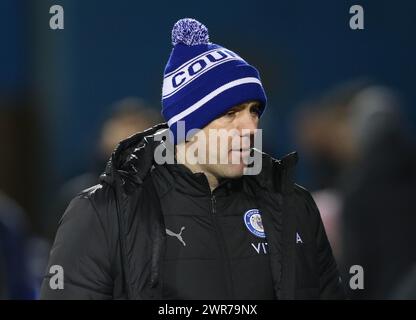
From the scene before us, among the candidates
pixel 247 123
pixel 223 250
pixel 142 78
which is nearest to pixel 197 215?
pixel 223 250

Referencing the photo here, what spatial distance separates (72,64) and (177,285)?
2119 mm

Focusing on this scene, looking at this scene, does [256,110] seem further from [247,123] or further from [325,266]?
[325,266]

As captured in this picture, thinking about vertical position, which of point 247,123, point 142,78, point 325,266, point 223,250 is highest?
point 247,123

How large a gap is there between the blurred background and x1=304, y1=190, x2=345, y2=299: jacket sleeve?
1.02m

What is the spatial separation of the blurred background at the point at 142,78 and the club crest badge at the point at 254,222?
1.17m

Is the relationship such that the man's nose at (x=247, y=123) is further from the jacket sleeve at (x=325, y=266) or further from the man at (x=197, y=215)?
the jacket sleeve at (x=325, y=266)

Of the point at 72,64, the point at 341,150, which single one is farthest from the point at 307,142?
the point at 72,64

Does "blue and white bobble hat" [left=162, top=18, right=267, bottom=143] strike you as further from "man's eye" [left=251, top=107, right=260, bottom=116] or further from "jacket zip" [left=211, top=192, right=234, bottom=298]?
"jacket zip" [left=211, top=192, right=234, bottom=298]

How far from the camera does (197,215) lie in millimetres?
2387

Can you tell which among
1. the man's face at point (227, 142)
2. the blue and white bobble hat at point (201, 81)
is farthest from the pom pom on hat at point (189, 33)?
the man's face at point (227, 142)

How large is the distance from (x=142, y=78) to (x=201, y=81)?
1736 millimetres

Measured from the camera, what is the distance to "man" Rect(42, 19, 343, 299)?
2.26m

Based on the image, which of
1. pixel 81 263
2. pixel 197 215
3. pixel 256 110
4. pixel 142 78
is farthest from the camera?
pixel 142 78

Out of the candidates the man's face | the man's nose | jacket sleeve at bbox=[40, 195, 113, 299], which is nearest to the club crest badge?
the man's face
